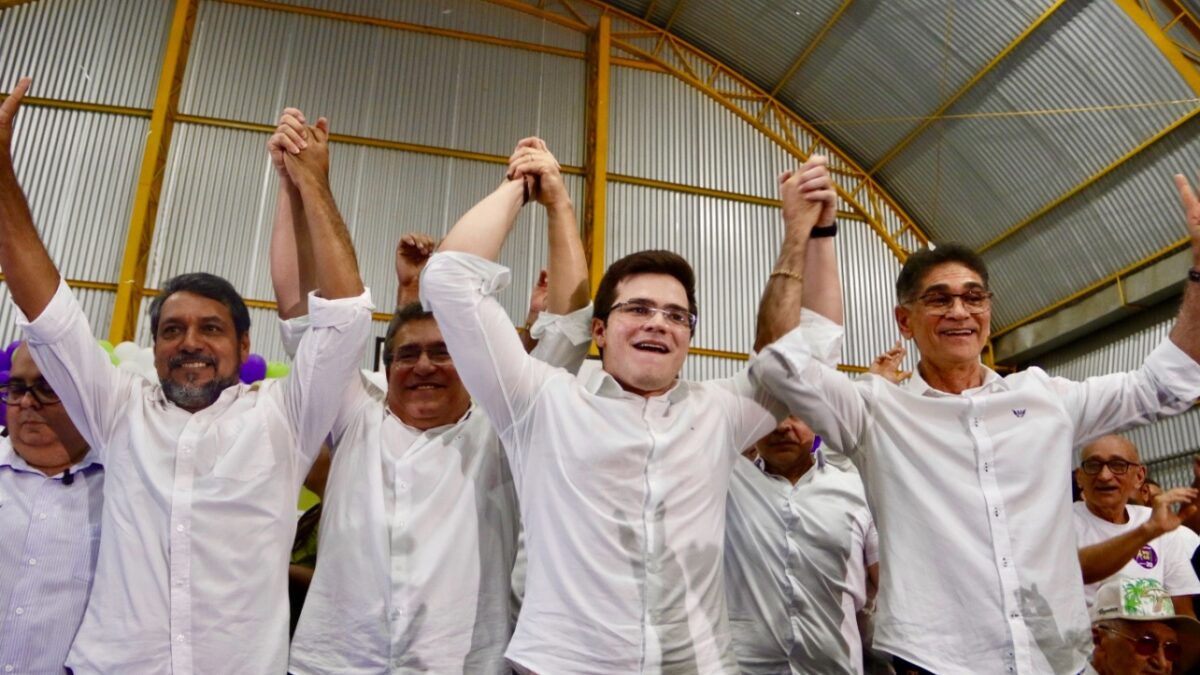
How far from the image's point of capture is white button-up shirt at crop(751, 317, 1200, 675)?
2.40m

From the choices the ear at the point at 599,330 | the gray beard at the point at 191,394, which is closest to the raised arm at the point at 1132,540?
the ear at the point at 599,330

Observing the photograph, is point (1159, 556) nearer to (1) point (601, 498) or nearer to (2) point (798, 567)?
(2) point (798, 567)

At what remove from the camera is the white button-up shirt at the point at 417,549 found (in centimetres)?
249

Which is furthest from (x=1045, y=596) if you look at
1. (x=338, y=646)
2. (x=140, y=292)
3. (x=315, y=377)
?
(x=140, y=292)

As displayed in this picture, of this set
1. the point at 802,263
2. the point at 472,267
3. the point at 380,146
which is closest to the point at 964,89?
the point at 380,146

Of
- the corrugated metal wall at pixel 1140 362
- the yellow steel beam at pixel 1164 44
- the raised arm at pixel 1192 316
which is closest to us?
the raised arm at pixel 1192 316

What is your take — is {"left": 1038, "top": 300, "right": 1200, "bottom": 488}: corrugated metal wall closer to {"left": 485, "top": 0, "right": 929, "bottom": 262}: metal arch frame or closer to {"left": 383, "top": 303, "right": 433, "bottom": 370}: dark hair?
{"left": 485, "top": 0, "right": 929, "bottom": 262}: metal arch frame

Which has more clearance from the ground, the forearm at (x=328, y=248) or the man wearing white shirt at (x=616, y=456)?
the forearm at (x=328, y=248)

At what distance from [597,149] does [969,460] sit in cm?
1069

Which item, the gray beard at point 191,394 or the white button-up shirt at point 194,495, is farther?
the gray beard at point 191,394

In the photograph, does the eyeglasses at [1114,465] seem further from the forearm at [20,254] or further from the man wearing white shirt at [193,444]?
the forearm at [20,254]

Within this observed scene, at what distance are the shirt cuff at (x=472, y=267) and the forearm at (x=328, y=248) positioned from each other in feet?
1.10

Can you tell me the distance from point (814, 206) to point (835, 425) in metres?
0.64

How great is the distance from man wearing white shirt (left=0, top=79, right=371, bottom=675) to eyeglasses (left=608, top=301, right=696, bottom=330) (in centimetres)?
76
